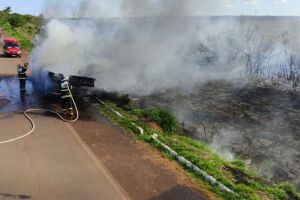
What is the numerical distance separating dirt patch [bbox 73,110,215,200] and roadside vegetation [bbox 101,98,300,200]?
42cm

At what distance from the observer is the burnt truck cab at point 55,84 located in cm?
1819

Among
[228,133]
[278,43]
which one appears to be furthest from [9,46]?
[278,43]

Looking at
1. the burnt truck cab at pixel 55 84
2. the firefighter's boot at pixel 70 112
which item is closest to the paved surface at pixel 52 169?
the firefighter's boot at pixel 70 112

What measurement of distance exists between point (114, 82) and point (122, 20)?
581 cm

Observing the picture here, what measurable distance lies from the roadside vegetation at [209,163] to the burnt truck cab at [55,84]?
8.82ft

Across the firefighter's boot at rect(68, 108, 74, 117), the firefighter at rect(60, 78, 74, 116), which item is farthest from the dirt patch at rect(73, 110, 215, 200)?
the firefighter at rect(60, 78, 74, 116)

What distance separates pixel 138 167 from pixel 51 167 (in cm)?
220

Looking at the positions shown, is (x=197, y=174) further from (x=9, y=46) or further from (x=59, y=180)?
(x=9, y=46)

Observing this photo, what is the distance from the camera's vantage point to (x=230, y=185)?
957 cm

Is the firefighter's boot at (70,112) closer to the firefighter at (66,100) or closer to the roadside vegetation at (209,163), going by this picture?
the firefighter at (66,100)

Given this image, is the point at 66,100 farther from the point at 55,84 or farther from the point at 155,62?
the point at 155,62

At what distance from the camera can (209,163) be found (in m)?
10.8

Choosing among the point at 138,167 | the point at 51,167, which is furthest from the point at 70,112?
the point at 138,167

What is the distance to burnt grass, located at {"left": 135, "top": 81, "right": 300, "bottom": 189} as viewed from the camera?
13.6 metres
